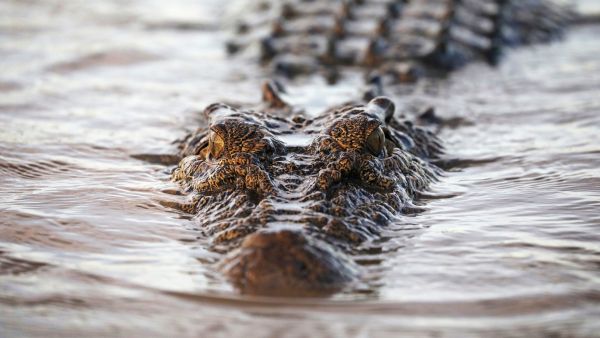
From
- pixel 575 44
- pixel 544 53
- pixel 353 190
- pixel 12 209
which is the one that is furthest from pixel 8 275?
pixel 575 44

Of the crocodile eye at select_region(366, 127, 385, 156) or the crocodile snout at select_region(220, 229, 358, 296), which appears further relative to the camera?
the crocodile eye at select_region(366, 127, 385, 156)

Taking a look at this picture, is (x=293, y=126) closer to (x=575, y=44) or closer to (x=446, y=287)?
(x=446, y=287)

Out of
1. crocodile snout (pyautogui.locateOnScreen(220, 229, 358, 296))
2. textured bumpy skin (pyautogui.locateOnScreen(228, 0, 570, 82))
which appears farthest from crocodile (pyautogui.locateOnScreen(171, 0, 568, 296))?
textured bumpy skin (pyautogui.locateOnScreen(228, 0, 570, 82))

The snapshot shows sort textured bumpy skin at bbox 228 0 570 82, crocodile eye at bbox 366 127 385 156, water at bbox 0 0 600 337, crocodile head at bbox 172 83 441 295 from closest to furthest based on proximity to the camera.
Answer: water at bbox 0 0 600 337 < crocodile head at bbox 172 83 441 295 < crocodile eye at bbox 366 127 385 156 < textured bumpy skin at bbox 228 0 570 82

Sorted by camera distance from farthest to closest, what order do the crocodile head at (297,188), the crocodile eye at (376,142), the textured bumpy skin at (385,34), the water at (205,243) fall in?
1. the textured bumpy skin at (385,34)
2. the crocodile eye at (376,142)
3. the crocodile head at (297,188)
4. the water at (205,243)

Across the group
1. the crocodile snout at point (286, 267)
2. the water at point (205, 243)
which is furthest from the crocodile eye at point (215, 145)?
the crocodile snout at point (286, 267)

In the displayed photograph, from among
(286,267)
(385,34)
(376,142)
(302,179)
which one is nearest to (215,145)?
(302,179)

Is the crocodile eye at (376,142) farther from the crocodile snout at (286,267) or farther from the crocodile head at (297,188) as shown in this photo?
the crocodile snout at (286,267)

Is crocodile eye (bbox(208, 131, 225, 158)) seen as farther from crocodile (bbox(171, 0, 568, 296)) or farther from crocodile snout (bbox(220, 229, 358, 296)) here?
crocodile snout (bbox(220, 229, 358, 296))
